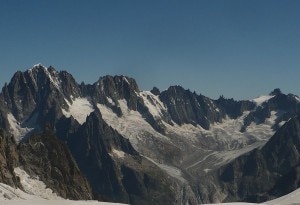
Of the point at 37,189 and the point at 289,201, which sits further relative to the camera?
the point at 37,189

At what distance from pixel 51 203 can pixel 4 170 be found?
196ft

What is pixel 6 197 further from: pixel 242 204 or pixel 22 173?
pixel 22 173

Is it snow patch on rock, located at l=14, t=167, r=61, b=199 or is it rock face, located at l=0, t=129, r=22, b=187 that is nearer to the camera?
rock face, located at l=0, t=129, r=22, b=187

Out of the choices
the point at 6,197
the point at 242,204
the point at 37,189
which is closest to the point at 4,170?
the point at 37,189

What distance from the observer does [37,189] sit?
188 m

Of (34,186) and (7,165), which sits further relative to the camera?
(34,186)

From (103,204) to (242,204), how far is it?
28208 millimetres

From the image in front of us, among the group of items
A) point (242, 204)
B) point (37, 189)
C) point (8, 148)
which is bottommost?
point (242, 204)

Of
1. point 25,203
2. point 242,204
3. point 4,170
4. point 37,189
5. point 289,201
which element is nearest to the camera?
point 25,203

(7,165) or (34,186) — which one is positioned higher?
(7,165)

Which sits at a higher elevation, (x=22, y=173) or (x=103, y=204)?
(x=22, y=173)

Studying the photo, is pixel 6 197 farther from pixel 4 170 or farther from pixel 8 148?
pixel 8 148

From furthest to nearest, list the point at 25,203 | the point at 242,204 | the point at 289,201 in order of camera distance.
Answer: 1. the point at 289,201
2. the point at 242,204
3. the point at 25,203

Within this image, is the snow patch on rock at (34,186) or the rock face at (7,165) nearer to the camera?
the rock face at (7,165)
